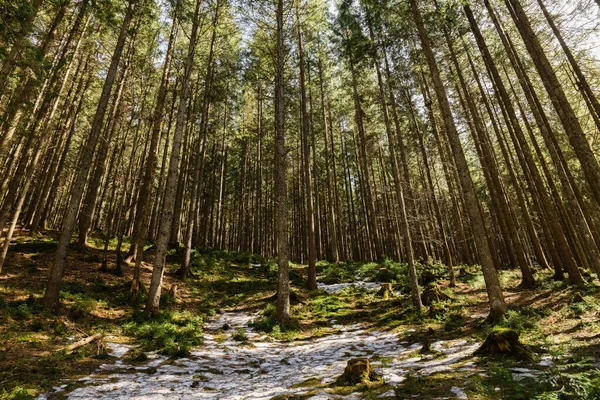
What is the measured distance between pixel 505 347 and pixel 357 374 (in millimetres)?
2728

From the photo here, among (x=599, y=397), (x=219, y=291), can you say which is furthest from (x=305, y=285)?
(x=599, y=397)

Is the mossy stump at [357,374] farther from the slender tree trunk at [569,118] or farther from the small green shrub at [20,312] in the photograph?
the small green shrub at [20,312]

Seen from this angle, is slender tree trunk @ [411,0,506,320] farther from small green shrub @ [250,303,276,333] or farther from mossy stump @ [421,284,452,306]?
small green shrub @ [250,303,276,333]

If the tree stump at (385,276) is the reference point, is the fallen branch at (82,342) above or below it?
below

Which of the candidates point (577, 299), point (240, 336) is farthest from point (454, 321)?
point (240, 336)

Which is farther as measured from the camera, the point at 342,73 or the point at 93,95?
the point at 342,73

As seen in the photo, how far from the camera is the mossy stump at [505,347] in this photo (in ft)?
16.9

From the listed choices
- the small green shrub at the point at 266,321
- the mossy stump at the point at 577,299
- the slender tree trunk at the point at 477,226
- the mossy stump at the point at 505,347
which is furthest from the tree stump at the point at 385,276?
the mossy stump at the point at 505,347

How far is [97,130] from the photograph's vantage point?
934cm

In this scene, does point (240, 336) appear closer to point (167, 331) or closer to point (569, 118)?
point (167, 331)

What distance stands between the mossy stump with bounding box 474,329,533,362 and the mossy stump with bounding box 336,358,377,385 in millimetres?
2218

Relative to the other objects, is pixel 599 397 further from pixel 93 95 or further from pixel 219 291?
pixel 93 95

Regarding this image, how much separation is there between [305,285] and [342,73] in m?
15.1

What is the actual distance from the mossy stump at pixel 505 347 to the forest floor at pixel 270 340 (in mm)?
176
